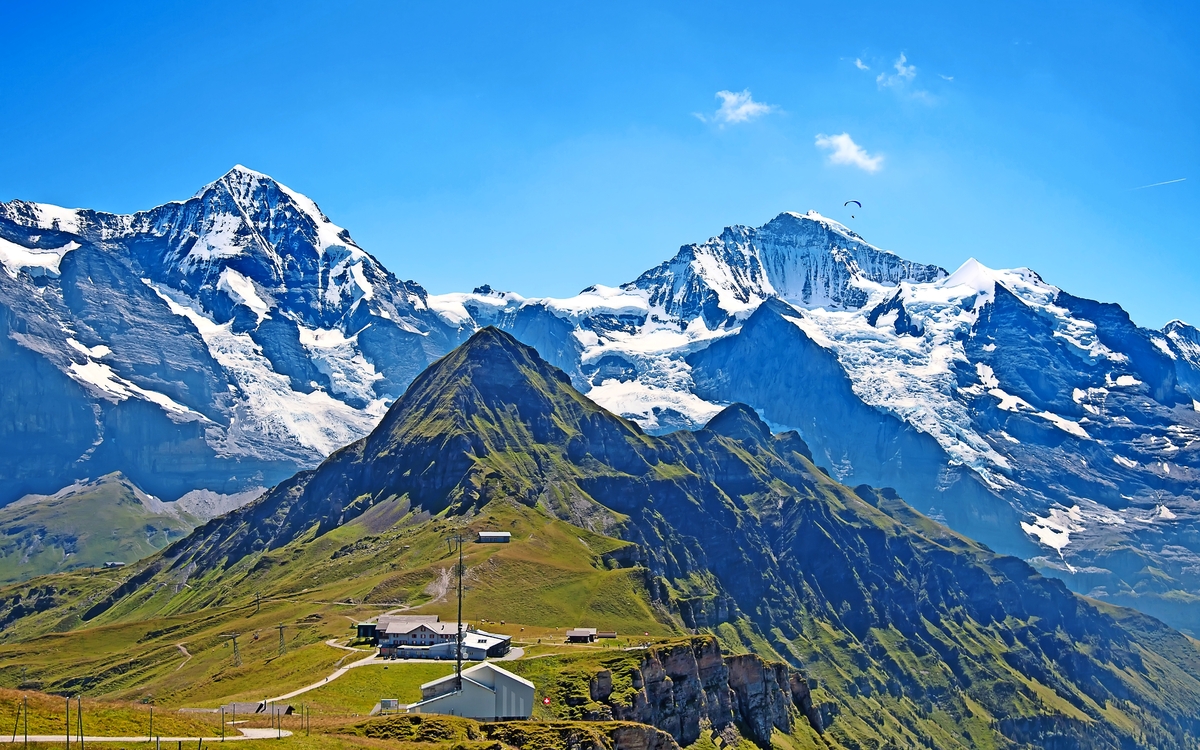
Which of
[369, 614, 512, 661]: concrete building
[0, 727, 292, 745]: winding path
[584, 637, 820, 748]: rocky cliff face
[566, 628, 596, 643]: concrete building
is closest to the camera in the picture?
[0, 727, 292, 745]: winding path

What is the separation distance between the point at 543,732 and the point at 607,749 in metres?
8.76

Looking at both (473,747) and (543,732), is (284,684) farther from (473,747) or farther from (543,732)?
(473,747)

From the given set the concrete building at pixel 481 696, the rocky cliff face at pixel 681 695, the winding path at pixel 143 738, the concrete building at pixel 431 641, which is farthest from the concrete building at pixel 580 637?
the winding path at pixel 143 738

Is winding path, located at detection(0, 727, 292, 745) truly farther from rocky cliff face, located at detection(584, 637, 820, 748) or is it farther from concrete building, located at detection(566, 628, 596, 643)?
concrete building, located at detection(566, 628, 596, 643)

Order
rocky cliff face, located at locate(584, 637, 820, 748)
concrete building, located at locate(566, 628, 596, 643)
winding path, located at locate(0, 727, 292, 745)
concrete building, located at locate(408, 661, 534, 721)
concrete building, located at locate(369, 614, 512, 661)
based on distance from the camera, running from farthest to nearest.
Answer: concrete building, located at locate(566, 628, 596, 643)
concrete building, located at locate(369, 614, 512, 661)
rocky cliff face, located at locate(584, 637, 820, 748)
concrete building, located at locate(408, 661, 534, 721)
winding path, located at locate(0, 727, 292, 745)

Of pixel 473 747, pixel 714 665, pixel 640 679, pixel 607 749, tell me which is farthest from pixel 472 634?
pixel 473 747

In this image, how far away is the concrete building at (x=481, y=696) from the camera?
12100 centimetres

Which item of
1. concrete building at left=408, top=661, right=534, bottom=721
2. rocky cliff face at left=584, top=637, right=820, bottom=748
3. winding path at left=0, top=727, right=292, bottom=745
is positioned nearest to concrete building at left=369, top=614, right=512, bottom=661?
rocky cliff face at left=584, top=637, right=820, bottom=748

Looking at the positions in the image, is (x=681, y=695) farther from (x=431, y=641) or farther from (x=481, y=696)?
(x=481, y=696)

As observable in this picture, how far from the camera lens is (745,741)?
188 metres

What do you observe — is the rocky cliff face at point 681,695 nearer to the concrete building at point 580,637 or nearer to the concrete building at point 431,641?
the concrete building at point 431,641

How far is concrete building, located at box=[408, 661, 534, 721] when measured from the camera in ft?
397

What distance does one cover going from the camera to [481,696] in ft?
403

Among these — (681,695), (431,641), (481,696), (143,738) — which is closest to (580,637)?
(681,695)
